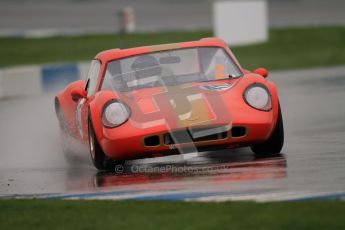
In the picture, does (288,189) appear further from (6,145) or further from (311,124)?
(6,145)

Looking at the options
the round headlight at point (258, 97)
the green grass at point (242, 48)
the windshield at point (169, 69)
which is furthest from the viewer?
the green grass at point (242, 48)

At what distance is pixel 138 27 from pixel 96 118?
24.1 meters

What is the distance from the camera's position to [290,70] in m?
23.0

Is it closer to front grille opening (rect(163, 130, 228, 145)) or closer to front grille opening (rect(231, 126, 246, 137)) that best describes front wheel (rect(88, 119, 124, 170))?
front grille opening (rect(163, 130, 228, 145))

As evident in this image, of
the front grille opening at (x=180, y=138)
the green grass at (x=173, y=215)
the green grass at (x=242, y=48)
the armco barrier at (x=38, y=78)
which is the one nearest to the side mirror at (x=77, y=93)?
the front grille opening at (x=180, y=138)

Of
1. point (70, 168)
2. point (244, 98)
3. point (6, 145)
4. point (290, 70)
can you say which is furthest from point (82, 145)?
point (290, 70)

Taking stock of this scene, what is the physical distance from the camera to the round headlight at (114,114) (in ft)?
29.0

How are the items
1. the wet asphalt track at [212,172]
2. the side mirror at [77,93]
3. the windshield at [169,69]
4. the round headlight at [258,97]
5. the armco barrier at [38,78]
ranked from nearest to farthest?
the wet asphalt track at [212,172]
the round headlight at [258,97]
the windshield at [169,69]
the side mirror at [77,93]
the armco barrier at [38,78]

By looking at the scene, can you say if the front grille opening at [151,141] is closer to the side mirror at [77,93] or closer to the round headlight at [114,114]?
the round headlight at [114,114]

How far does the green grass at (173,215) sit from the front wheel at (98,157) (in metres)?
2.04

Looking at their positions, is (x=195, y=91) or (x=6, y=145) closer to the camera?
(x=195, y=91)

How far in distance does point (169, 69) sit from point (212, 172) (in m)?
1.73

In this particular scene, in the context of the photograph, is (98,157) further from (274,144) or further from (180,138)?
(274,144)

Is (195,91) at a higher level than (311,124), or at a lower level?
higher
